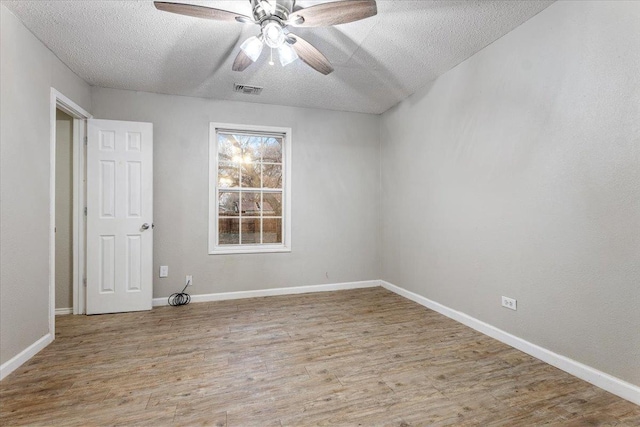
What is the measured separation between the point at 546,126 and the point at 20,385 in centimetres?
414

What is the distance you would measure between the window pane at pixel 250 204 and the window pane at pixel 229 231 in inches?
7.0

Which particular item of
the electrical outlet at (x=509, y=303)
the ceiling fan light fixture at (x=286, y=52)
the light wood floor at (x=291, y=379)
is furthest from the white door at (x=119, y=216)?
the electrical outlet at (x=509, y=303)

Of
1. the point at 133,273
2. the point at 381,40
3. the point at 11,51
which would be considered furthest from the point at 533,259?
the point at 11,51

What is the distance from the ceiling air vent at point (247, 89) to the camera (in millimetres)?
3557

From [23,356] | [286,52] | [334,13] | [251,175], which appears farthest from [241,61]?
[23,356]

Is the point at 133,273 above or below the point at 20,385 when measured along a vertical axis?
above

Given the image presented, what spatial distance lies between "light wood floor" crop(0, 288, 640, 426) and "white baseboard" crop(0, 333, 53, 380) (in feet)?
0.17

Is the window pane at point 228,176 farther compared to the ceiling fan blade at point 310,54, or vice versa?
the window pane at point 228,176

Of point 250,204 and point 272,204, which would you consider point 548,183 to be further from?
point 250,204

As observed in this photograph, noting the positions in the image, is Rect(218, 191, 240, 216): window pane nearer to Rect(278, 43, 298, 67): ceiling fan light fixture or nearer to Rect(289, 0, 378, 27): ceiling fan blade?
Rect(278, 43, 298, 67): ceiling fan light fixture

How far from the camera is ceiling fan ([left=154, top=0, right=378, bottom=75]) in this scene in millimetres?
1804

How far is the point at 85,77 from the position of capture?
3.31 meters

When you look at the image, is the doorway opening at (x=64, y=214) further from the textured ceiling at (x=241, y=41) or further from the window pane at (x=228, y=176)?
the window pane at (x=228, y=176)

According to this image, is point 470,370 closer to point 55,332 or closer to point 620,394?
point 620,394
